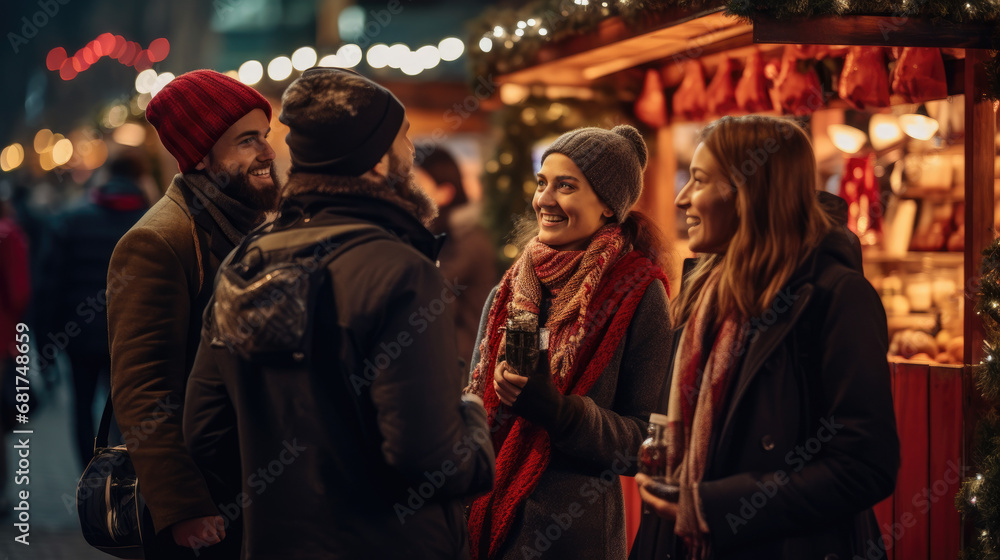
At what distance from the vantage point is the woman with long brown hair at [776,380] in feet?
6.70

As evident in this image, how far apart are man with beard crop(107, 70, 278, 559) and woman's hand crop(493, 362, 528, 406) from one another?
77cm

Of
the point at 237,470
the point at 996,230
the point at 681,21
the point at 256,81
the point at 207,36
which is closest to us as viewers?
the point at 237,470

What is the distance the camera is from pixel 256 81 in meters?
10.4

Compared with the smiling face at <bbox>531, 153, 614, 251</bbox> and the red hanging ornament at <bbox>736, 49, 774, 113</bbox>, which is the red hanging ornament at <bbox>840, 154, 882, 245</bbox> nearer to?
the red hanging ornament at <bbox>736, 49, 774, 113</bbox>

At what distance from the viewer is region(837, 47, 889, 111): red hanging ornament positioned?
15.6ft

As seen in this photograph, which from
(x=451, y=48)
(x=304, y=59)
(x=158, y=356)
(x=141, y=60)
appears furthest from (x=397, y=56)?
(x=141, y=60)

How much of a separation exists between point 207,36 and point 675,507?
50.0ft

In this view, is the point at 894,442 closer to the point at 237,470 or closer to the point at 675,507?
the point at 675,507

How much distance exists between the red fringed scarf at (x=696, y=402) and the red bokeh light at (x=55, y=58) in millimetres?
25738

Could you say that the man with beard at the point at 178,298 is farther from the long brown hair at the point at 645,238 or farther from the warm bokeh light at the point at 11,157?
the warm bokeh light at the point at 11,157

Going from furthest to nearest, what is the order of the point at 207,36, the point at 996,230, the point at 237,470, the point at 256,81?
the point at 207,36 → the point at 256,81 → the point at 996,230 → the point at 237,470

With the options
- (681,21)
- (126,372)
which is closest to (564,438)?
(126,372)
